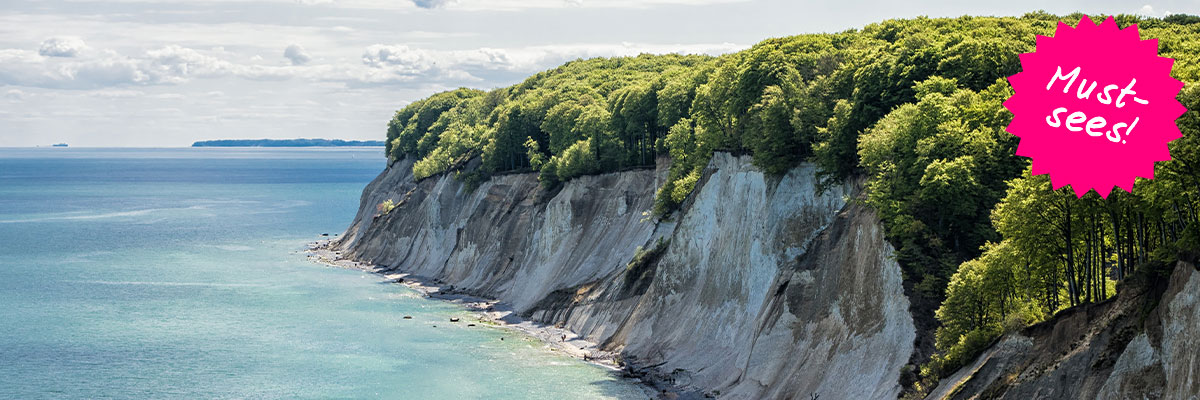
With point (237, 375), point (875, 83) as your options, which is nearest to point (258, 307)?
point (237, 375)

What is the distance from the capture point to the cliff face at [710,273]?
165ft

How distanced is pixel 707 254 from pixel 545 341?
1422 centimetres

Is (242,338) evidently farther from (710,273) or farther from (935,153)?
(935,153)

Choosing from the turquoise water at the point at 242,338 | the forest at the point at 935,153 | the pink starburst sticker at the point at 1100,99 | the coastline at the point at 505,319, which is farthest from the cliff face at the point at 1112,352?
the turquoise water at the point at 242,338

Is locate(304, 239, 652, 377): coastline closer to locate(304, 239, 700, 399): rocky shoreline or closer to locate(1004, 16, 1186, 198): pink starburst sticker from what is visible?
locate(304, 239, 700, 399): rocky shoreline

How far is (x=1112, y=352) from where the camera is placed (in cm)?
3222

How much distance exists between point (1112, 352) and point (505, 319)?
196ft

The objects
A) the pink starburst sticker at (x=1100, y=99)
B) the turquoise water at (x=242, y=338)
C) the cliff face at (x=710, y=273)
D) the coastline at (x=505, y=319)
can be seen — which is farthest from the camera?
the coastline at (x=505, y=319)

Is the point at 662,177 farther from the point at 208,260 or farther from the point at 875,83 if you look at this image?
the point at 208,260

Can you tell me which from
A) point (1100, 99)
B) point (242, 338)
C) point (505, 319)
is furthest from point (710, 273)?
point (1100, 99)

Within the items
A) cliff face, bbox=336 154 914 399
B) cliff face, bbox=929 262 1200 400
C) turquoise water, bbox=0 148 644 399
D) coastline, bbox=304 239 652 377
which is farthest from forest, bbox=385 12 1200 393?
turquoise water, bbox=0 148 644 399

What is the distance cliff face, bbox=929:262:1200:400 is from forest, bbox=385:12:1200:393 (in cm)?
119

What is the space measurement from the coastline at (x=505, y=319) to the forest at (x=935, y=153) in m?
12.1

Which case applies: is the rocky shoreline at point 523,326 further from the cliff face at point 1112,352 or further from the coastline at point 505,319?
the cliff face at point 1112,352
